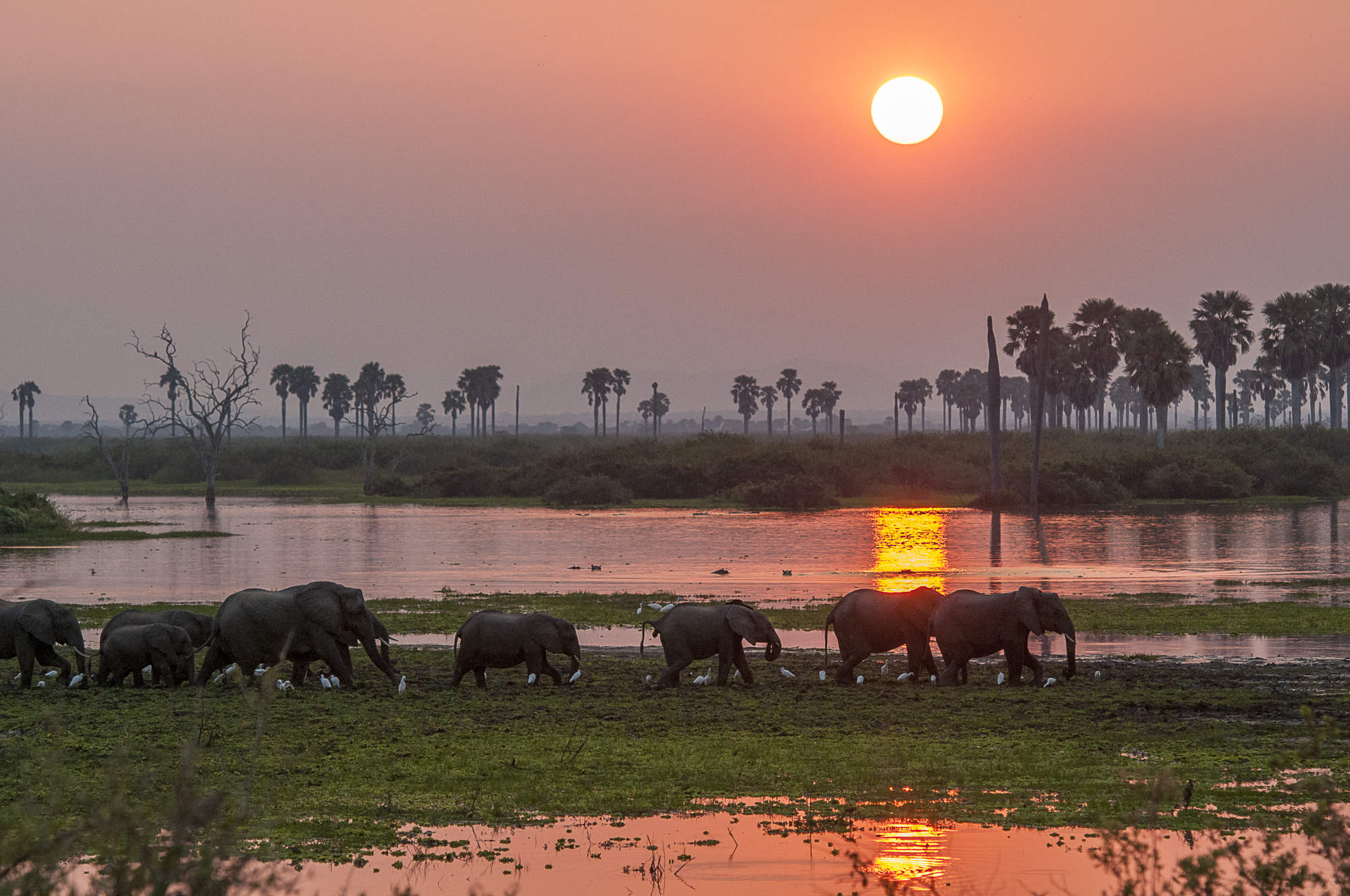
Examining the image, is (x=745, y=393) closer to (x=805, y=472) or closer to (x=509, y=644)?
(x=805, y=472)

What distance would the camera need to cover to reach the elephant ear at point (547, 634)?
17.6m

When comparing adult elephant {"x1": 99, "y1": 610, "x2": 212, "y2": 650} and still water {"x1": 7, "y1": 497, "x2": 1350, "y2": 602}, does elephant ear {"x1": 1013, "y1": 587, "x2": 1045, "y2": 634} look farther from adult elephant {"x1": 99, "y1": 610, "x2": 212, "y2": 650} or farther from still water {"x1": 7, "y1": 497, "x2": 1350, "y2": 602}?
still water {"x1": 7, "y1": 497, "x2": 1350, "y2": 602}

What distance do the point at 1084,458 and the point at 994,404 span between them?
84.3 ft

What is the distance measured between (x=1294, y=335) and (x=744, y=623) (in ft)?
346

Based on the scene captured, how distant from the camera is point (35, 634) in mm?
17656

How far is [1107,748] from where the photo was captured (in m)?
13.4

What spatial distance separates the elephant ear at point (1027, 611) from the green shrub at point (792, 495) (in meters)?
63.3

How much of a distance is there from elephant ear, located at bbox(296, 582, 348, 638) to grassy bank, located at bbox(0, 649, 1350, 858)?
40.3 inches

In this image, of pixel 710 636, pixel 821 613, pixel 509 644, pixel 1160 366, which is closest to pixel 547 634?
pixel 509 644

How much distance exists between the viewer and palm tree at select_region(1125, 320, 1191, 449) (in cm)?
10494

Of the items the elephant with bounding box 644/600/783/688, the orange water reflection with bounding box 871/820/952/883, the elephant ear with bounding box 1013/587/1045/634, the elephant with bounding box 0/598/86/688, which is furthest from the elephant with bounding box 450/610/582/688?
the orange water reflection with bounding box 871/820/952/883

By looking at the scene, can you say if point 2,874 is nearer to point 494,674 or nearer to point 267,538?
point 494,674

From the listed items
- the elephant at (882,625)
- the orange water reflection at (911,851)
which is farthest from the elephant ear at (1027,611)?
the orange water reflection at (911,851)

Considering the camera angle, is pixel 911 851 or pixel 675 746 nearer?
pixel 911 851
